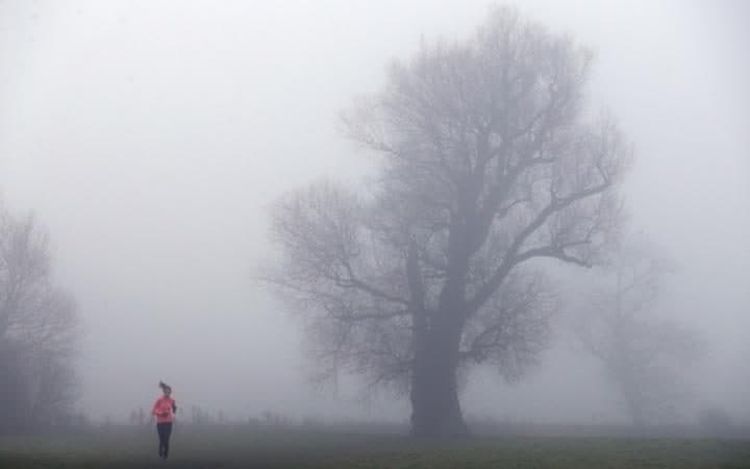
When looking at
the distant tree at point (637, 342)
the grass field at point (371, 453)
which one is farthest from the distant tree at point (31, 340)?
the distant tree at point (637, 342)

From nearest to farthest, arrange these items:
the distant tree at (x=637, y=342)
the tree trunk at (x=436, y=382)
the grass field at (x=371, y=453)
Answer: the grass field at (x=371, y=453) → the tree trunk at (x=436, y=382) → the distant tree at (x=637, y=342)

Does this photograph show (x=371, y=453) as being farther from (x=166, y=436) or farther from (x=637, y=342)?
(x=637, y=342)

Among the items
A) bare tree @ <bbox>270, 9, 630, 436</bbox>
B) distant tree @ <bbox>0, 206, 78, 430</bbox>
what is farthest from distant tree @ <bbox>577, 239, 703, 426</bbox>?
distant tree @ <bbox>0, 206, 78, 430</bbox>

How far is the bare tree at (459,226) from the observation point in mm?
33406

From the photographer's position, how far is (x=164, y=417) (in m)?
21.3

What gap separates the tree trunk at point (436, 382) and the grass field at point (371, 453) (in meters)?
3.01

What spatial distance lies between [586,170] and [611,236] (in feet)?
9.02

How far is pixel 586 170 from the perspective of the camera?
33500mm

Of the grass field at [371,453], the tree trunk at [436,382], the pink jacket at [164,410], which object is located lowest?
the grass field at [371,453]

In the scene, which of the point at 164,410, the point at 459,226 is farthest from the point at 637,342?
the point at 164,410

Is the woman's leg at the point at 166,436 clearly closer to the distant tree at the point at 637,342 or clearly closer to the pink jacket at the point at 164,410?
the pink jacket at the point at 164,410

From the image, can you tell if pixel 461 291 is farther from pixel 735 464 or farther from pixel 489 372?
pixel 735 464

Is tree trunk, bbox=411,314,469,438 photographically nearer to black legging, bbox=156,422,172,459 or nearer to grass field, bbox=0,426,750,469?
grass field, bbox=0,426,750,469

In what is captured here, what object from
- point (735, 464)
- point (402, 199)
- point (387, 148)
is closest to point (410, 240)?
point (402, 199)
